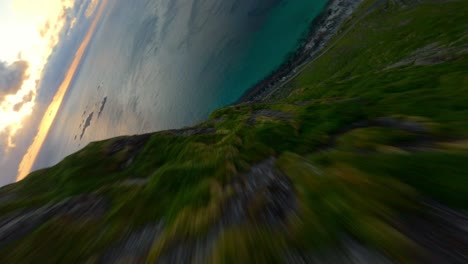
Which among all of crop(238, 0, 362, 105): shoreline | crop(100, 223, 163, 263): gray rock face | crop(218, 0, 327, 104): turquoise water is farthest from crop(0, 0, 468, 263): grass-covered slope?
crop(218, 0, 327, 104): turquoise water

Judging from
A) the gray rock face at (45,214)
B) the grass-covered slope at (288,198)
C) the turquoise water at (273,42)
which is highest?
the turquoise water at (273,42)

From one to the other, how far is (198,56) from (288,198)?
113 meters

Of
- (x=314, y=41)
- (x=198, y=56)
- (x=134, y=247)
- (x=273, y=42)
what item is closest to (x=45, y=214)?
(x=134, y=247)

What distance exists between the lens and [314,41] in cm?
7231

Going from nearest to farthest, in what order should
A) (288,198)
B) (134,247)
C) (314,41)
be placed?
(134,247)
(288,198)
(314,41)

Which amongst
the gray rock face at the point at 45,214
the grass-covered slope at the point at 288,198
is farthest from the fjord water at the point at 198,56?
the gray rock face at the point at 45,214

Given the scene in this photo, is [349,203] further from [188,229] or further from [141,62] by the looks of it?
[141,62]

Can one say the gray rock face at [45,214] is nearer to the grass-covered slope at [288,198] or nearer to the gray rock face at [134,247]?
the grass-covered slope at [288,198]

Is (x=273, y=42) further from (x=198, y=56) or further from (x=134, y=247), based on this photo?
(x=134, y=247)

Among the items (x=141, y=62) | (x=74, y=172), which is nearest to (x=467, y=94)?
(x=74, y=172)

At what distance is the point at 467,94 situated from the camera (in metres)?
12.1

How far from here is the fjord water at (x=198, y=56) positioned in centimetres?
8075

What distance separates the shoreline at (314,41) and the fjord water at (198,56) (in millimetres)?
2680

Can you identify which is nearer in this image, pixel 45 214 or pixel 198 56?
pixel 45 214
